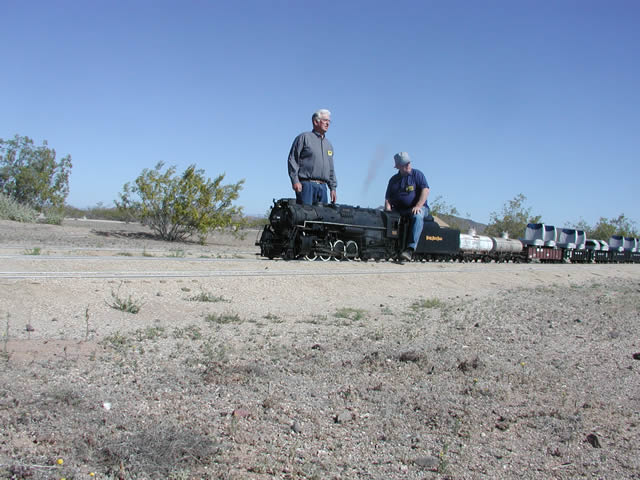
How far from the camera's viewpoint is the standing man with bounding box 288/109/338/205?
42.5 feet

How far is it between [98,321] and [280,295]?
12.2 ft

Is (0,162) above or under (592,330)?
above

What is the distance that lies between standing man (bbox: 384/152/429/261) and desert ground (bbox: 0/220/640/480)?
580cm

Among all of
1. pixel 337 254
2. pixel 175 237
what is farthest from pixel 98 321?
pixel 175 237

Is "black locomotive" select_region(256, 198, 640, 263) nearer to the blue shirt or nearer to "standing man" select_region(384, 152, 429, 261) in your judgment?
"standing man" select_region(384, 152, 429, 261)

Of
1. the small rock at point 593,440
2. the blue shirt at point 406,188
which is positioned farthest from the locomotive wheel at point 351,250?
the small rock at point 593,440

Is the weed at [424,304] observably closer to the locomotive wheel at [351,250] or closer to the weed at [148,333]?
the weed at [148,333]

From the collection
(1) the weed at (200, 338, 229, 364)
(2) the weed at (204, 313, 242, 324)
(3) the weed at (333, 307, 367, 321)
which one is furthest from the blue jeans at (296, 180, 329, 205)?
(1) the weed at (200, 338, 229, 364)

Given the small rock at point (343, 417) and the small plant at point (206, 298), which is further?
the small plant at point (206, 298)

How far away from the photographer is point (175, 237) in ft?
112

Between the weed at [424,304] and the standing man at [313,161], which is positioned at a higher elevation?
the standing man at [313,161]

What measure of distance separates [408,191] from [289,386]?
11176 mm

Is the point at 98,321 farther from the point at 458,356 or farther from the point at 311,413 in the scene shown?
the point at 458,356

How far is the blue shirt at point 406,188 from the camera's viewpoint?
15148mm
